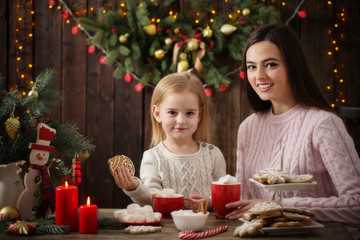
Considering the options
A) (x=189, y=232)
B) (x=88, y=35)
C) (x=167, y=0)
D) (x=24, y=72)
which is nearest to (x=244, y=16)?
(x=167, y=0)

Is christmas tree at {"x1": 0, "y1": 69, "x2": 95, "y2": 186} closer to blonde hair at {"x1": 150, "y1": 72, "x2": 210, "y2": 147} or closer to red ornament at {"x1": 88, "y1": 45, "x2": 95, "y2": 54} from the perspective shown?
blonde hair at {"x1": 150, "y1": 72, "x2": 210, "y2": 147}

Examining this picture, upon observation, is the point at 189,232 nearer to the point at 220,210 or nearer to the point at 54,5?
the point at 220,210

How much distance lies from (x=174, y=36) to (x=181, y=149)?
1356 mm

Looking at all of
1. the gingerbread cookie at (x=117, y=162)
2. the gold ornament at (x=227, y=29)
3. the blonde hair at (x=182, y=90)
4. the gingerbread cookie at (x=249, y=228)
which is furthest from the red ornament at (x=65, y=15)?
the gingerbread cookie at (x=249, y=228)

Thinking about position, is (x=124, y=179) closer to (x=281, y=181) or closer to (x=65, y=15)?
(x=281, y=181)

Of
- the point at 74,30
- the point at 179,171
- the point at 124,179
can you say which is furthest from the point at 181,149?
the point at 74,30

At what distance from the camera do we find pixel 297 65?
1.69m

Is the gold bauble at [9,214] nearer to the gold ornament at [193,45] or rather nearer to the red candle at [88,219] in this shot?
the red candle at [88,219]

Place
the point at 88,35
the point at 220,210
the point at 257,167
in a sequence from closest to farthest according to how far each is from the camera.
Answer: the point at 220,210
the point at 257,167
the point at 88,35

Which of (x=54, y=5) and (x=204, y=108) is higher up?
(x=54, y=5)

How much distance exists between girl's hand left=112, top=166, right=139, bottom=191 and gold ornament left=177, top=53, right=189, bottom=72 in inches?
59.9

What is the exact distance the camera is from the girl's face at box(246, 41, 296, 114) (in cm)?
169

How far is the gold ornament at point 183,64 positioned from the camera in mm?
2939

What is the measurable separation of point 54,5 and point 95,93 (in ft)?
2.47
